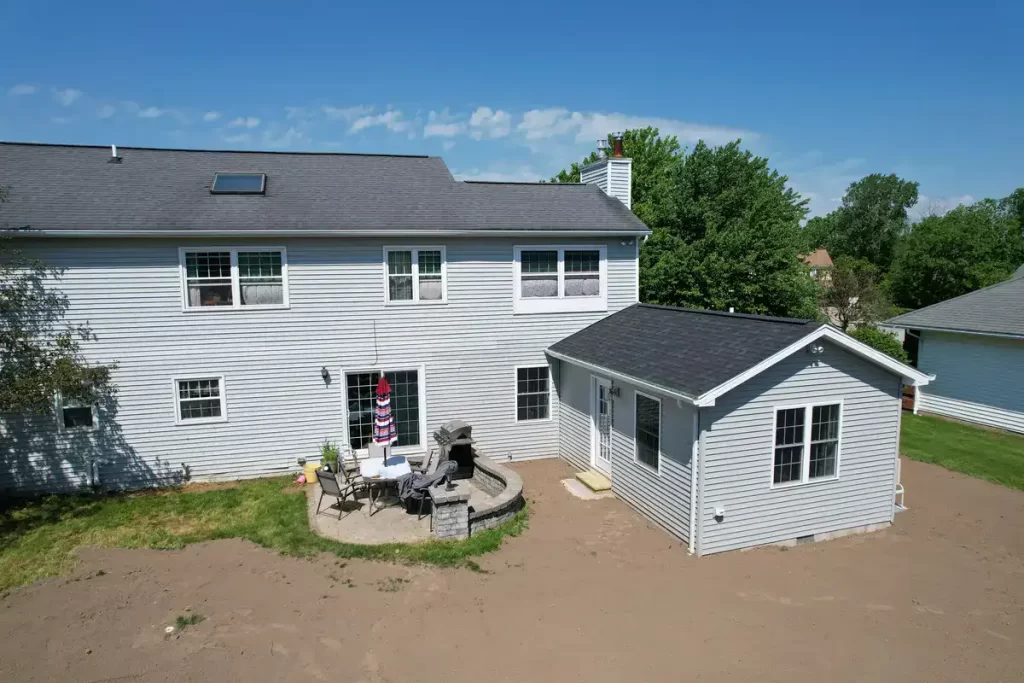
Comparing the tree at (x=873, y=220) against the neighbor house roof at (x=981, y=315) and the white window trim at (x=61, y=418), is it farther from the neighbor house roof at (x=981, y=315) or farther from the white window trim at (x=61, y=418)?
the white window trim at (x=61, y=418)

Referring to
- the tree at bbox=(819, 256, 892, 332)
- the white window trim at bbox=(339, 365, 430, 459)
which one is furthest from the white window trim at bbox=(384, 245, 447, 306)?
the tree at bbox=(819, 256, 892, 332)

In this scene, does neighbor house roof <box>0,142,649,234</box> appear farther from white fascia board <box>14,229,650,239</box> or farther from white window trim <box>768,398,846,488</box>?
white window trim <box>768,398,846,488</box>

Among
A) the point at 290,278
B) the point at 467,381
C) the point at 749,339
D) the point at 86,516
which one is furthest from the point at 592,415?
the point at 86,516

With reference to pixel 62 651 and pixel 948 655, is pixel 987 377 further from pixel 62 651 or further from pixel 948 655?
pixel 62 651

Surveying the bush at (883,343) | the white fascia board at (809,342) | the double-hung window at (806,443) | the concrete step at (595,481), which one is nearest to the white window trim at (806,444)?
the double-hung window at (806,443)

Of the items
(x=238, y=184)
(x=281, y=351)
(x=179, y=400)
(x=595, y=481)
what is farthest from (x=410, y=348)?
(x=238, y=184)

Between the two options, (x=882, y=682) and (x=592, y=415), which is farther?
(x=592, y=415)
